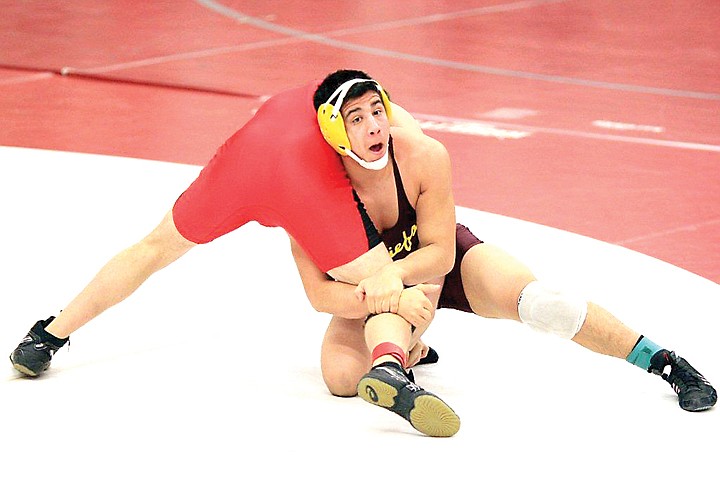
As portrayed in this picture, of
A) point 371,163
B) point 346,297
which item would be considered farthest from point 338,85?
point 346,297

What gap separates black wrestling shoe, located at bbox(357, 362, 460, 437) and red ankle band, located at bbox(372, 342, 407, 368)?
0.06 meters

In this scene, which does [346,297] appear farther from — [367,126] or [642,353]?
[642,353]

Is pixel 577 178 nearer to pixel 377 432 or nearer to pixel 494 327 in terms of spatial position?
pixel 494 327

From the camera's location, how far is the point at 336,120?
302 centimetres

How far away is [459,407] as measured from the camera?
10.2 feet

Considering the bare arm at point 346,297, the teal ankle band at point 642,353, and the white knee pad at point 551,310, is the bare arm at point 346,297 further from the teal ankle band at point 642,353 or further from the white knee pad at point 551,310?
the teal ankle band at point 642,353

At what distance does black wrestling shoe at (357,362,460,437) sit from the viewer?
2.80 meters

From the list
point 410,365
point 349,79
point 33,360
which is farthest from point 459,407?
point 33,360

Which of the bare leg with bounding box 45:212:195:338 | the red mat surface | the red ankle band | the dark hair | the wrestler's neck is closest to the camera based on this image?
the red ankle band

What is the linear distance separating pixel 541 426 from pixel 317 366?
0.66m

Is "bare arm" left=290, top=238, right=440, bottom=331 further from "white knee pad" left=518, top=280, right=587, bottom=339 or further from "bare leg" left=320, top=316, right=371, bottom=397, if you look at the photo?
"white knee pad" left=518, top=280, right=587, bottom=339

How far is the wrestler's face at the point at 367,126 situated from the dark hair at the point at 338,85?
0.01m

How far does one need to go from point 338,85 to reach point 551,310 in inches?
28.8

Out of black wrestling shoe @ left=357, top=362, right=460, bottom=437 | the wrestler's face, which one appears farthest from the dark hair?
black wrestling shoe @ left=357, top=362, right=460, bottom=437
